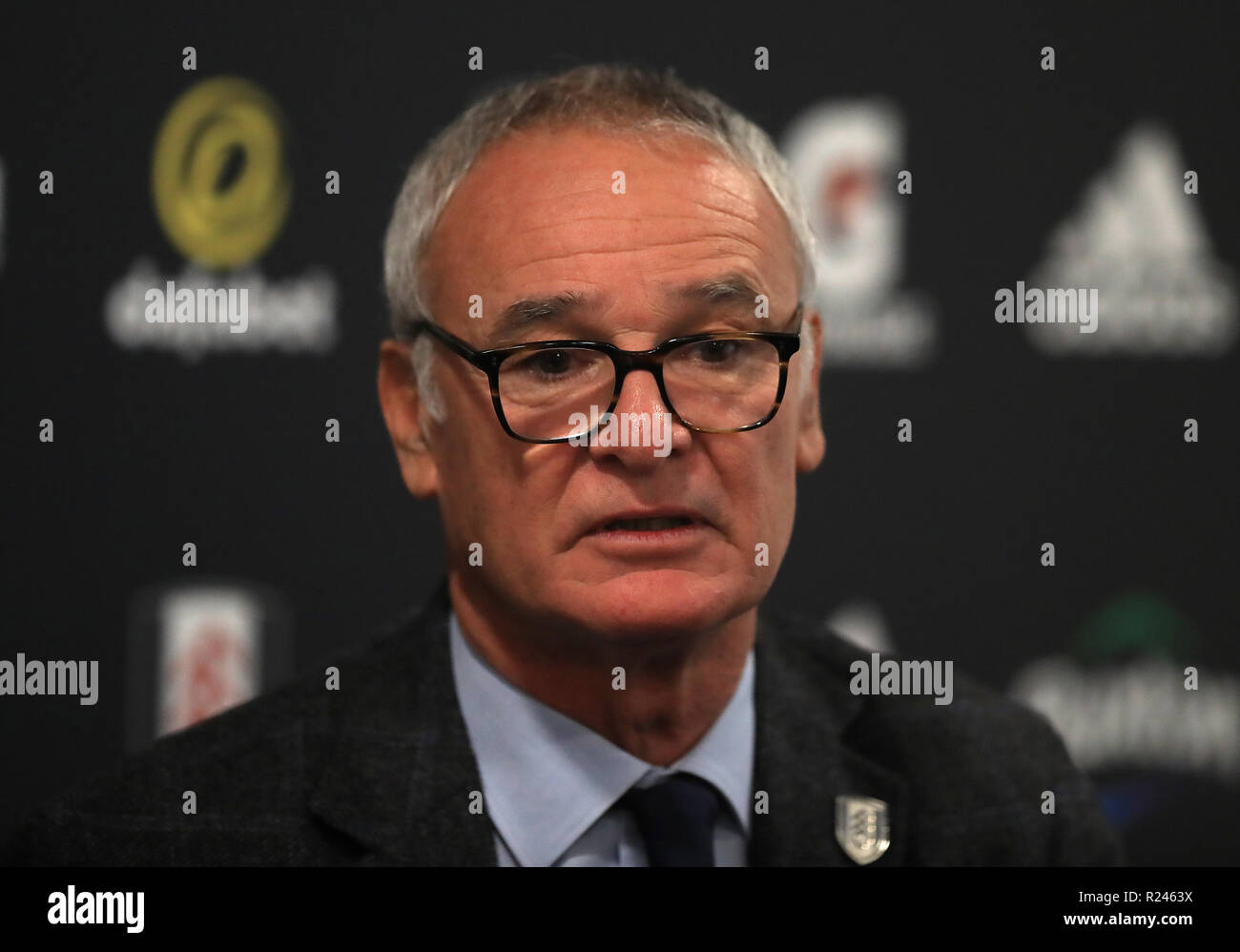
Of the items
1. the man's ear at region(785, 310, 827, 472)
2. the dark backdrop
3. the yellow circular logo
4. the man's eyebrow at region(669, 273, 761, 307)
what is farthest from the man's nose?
the yellow circular logo

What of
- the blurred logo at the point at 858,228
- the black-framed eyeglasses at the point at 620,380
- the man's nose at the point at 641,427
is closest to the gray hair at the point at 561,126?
the black-framed eyeglasses at the point at 620,380

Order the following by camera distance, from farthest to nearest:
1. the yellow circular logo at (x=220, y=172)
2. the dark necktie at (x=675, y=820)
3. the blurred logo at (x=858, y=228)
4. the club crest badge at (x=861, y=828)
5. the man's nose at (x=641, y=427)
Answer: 1. the blurred logo at (x=858, y=228)
2. the yellow circular logo at (x=220, y=172)
3. the club crest badge at (x=861, y=828)
4. the dark necktie at (x=675, y=820)
5. the man's nose at (x=641, y=427)

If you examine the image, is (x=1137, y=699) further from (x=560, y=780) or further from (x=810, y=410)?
(x=560, y=780)

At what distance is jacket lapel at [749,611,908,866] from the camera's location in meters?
1.54

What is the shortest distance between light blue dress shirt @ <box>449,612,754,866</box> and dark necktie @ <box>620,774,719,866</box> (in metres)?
0.01

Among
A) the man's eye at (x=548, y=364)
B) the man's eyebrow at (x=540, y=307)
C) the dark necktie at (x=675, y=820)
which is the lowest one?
the dark necktie at (x=675, y=820)

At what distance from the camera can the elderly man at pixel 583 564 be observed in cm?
138

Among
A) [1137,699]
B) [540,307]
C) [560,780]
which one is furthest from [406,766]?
[1137,699]

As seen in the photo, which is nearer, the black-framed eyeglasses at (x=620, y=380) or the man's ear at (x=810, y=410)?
the black-framed eyeglasses at (x=620, y=380)

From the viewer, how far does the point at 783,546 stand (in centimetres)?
150

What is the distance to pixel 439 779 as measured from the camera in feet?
4.81

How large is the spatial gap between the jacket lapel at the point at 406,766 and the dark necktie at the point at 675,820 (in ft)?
0.59

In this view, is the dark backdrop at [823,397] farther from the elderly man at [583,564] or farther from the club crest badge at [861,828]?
the club crest badge at [861,828]

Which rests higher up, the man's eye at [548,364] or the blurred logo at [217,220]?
the blurred logo at [217,220]
